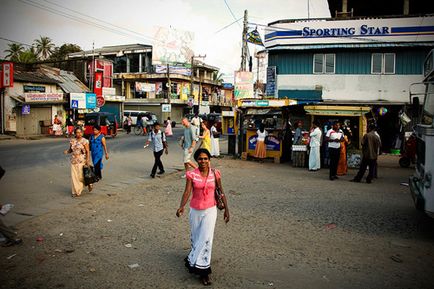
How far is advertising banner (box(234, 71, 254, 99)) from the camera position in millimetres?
17297

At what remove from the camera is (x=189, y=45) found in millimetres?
58188

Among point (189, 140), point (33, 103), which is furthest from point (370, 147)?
point (33, 103)

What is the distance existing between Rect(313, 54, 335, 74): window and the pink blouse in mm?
19895

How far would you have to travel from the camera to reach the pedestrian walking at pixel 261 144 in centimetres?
1606

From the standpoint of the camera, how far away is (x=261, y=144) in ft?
53.3

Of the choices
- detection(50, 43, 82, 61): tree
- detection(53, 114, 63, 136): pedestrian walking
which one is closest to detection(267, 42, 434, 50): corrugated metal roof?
detection(53, 114, 63, 136): pedestrian walking

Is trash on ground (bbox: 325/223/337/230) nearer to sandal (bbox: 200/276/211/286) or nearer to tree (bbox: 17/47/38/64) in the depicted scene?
sandal (bbox: 200/276/211/286)

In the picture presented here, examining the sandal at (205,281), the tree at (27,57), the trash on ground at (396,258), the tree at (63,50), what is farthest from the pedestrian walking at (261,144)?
the tree at (63,50)

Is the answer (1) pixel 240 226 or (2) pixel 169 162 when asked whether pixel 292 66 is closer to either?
(2) pixel 169 162

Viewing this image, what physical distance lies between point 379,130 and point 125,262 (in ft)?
66.4

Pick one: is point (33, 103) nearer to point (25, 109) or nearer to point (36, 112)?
point (25, 109)

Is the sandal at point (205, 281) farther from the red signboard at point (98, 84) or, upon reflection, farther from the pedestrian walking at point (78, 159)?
the red signboard at point (98, 84)

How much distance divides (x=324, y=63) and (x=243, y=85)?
783 centimetres

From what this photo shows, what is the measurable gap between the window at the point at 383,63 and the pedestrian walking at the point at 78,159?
1878 centimetres
